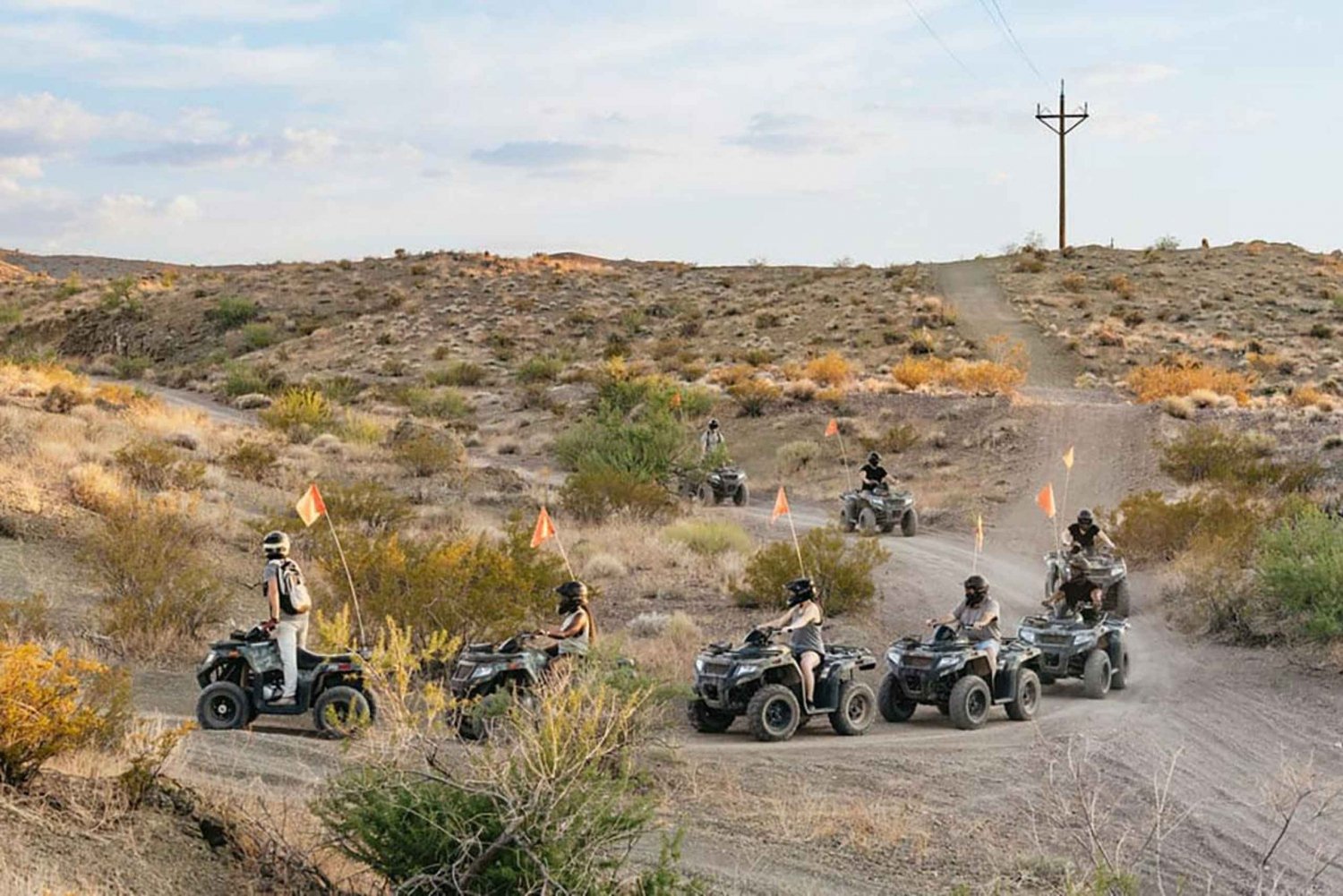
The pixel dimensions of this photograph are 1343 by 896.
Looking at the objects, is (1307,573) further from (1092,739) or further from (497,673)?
(497,673)

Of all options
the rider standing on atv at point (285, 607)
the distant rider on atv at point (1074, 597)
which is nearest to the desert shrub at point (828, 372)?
the distant rider on atv at point (1074, 597)

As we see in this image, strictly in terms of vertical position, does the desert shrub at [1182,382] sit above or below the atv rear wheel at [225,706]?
above

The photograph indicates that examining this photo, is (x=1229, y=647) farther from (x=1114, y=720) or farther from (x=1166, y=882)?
(x=1166, y=882)

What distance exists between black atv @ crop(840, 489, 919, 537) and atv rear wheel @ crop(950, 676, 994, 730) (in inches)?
576

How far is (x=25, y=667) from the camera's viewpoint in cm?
851

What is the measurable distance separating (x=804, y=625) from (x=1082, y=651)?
14.1ft

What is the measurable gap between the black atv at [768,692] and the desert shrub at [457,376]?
44.8 meters

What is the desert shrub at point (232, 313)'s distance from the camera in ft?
249

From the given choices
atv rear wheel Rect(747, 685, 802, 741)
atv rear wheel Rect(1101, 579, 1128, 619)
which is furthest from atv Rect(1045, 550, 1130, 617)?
atv rear wheel Rect(747, 685, 802, 741)

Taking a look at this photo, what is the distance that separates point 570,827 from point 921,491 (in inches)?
1150

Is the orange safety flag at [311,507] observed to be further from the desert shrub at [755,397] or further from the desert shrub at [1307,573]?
the desert shrub at [755,397]

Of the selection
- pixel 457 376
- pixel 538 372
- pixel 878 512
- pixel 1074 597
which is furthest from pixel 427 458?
pixel 457 376

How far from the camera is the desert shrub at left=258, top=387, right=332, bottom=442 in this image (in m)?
39.2

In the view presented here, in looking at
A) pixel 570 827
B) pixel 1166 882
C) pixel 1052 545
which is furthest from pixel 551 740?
pixel 1052 545
